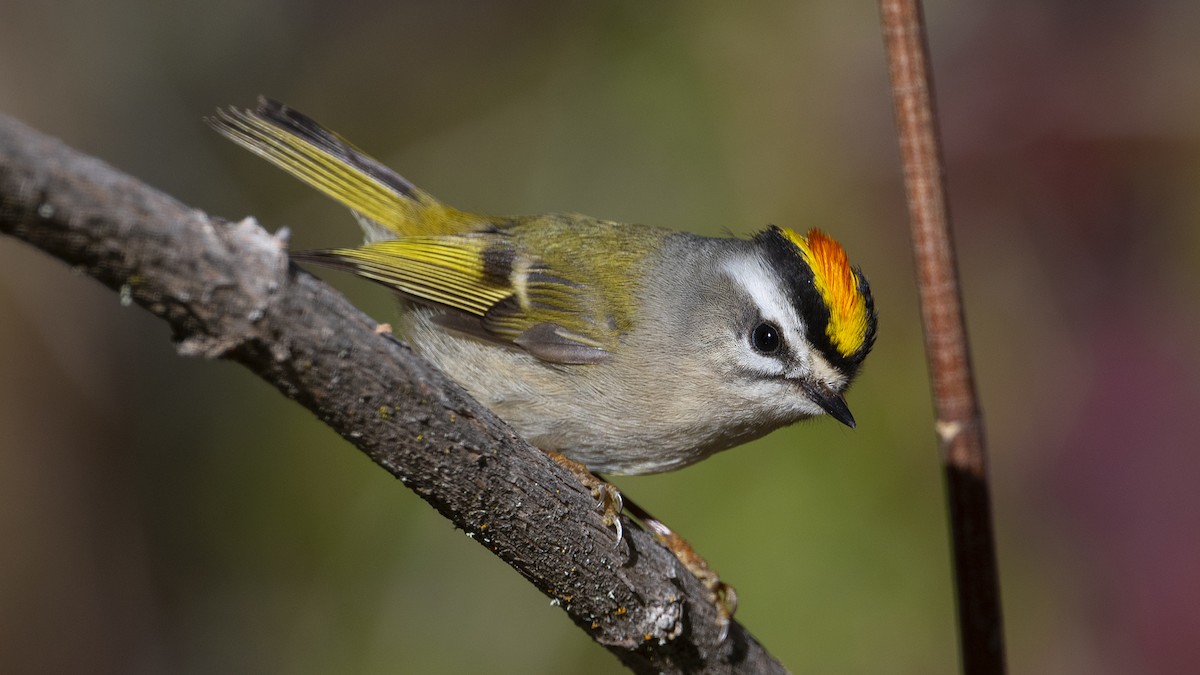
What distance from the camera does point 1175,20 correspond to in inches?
159

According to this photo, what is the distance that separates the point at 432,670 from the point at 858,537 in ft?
5.75

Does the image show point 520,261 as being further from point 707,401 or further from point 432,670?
point 432,670

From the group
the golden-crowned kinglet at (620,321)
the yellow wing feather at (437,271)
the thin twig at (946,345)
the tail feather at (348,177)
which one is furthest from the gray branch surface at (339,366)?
the tail feather at (348,177)

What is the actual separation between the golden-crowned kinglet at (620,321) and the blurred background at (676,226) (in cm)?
141

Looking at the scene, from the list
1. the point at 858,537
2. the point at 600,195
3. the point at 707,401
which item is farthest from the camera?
the point at 600,195

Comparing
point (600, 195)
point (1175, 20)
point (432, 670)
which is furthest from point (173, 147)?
point (1175, 20)

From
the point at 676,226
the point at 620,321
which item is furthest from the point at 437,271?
the point at 676,226

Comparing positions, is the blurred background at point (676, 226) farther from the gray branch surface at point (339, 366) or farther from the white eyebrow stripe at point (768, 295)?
the gray branch surface at point (339, 366)

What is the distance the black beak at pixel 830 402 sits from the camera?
7.78ft

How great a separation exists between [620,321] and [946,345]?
998 millimetres

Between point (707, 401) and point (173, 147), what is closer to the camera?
point (707, 401)

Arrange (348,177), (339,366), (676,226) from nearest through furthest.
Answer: (339,366)
(348,177)
(676,226)

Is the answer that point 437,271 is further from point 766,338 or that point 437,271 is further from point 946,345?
point 946,345

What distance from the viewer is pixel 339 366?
139cm
